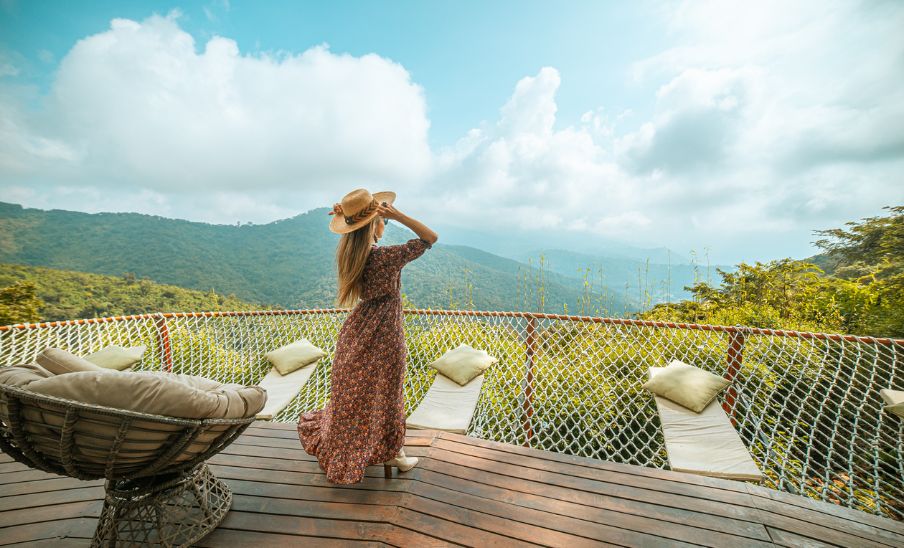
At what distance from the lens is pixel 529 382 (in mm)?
3100

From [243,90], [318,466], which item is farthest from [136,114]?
[318,466]

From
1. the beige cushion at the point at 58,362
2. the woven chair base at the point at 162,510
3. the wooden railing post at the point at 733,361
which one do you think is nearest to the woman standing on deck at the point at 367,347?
the woven chair base at the point at 162,510

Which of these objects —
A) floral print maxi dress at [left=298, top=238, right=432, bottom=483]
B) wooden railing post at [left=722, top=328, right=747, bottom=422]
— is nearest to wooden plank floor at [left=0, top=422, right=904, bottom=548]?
floral print maxi dress at [left=298, top=238, right=432, bottom=483]

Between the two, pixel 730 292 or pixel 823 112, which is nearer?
Result: pixel 823 112

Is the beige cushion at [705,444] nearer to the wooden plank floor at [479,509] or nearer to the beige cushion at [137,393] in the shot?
the wooden plank floor at [479,509]

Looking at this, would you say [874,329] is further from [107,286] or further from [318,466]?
[107,286]

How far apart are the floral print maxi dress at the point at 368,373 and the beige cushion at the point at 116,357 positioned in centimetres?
288

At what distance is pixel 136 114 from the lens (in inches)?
1415

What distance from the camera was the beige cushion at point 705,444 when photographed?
212 centimetres

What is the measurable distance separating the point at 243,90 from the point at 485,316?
32.2 meters

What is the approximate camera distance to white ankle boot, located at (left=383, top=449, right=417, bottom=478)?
2.04 m

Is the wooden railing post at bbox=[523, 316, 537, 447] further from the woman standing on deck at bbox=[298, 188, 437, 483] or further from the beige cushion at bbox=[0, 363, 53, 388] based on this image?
the beige cushion at bbox=[0, 363, 53, 388]

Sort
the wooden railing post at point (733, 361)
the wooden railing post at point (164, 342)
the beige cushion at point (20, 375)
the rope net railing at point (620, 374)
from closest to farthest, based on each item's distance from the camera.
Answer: the beige cushion at point (20, 375) < the rope net railing at point (620, 374) < the wooden railing post at point (733, 361) < the wooden railing post at point (164, 342)

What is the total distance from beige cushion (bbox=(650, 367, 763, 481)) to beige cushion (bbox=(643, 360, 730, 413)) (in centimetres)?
5
